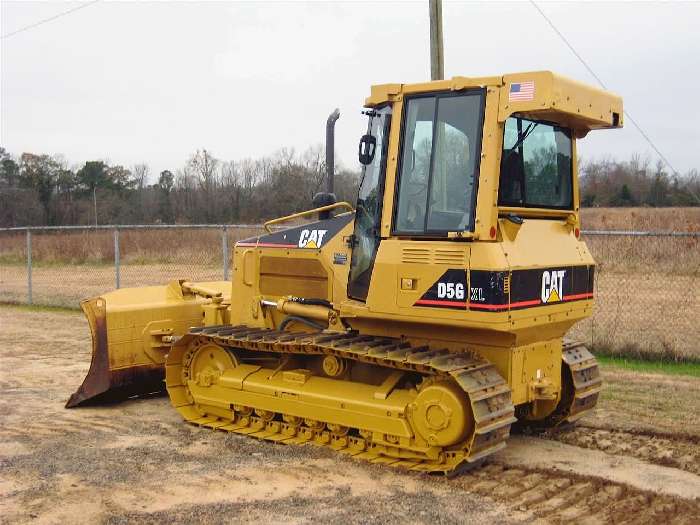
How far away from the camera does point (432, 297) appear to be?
5926 mm

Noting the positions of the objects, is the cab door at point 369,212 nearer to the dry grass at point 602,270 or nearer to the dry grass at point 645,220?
the dry grass at point 602,270

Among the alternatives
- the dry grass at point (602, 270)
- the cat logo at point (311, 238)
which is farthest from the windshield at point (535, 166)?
the dry grass at point (602, 270)

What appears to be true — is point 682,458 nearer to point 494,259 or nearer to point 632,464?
point 632,464

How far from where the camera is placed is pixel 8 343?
39.5 feet

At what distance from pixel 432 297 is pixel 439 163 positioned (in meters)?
1.01

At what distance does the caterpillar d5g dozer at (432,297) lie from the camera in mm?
5750

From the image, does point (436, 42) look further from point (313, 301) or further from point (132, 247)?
point (132, 247)

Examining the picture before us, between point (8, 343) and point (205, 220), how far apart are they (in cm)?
Result: 2501

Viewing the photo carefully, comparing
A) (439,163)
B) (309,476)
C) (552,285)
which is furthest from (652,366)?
(309,476)

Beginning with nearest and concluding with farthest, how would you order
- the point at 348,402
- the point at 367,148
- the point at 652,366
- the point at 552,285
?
the point at 552,285, the point at 348,402, the point at 367,148, the point at 652,366

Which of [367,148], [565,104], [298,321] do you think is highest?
[565,104]

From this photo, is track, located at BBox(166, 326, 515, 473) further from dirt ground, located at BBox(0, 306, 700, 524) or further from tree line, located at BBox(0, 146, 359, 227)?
tree line, located at BBox(0, 146, 359, 227)

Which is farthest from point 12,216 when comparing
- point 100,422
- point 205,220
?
point 100,422

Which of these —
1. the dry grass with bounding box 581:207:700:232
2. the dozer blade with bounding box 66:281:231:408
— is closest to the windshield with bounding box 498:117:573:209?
the dozer blade with bounding box 66:281:231:408
